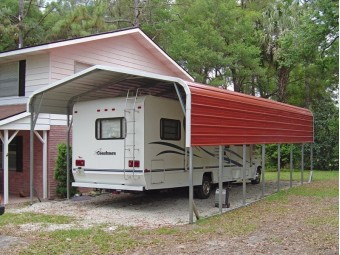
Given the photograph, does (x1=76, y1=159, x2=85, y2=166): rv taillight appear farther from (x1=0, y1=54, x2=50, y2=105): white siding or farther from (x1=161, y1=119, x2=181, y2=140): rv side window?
(x1=0, y1=54, x2=50, y2=105): white siding

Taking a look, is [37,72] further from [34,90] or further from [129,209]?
[129,209]

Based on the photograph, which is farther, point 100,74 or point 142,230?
point 100,74

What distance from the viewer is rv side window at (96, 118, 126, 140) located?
37.7ft

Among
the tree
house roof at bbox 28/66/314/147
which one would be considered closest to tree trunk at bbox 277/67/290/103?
house roof at bbox 28/66/314/147

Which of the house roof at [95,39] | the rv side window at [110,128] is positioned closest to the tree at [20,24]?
the house roof at [95,39]

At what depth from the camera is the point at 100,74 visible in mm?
11453

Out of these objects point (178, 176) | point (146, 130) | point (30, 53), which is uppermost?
point (30, 53)

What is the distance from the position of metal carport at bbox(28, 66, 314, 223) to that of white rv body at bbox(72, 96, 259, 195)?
24.9 inches

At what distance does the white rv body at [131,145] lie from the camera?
11109 millimetres

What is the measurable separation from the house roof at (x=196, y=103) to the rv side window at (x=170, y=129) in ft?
3.00

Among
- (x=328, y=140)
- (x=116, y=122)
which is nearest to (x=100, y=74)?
(x=116, y=122)

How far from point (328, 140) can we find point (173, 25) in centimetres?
1237

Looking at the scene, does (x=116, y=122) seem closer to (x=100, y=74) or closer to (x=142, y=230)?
(x=100, y=74)

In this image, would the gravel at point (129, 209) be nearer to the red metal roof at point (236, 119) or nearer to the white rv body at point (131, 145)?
the white rv body at point (131, 145)
